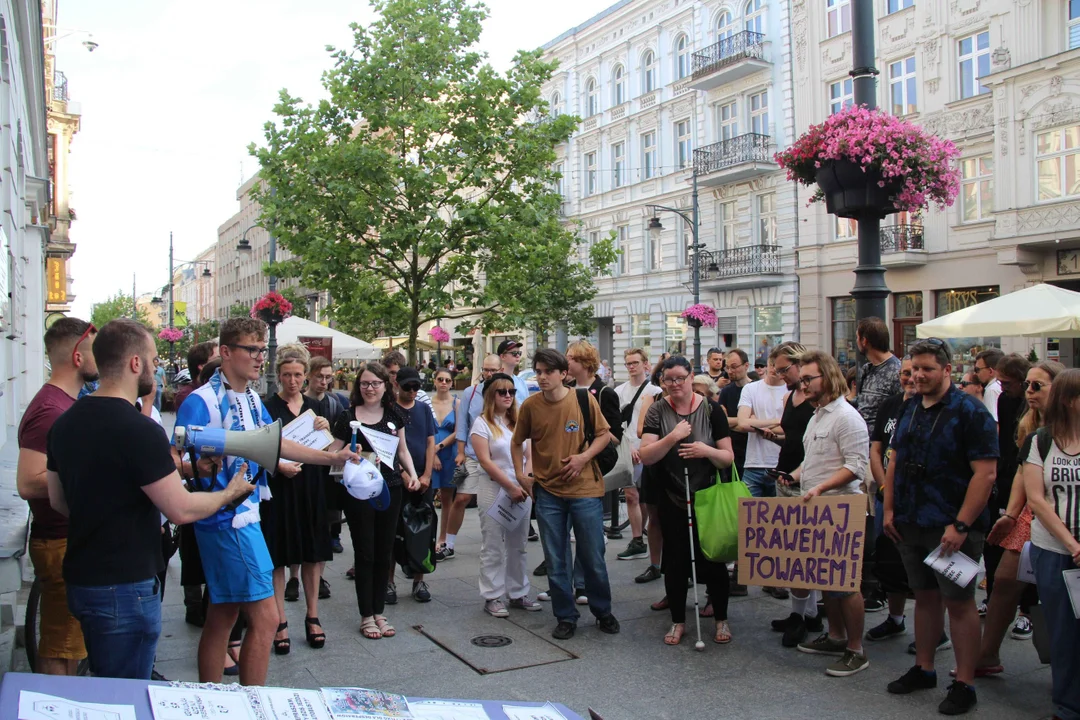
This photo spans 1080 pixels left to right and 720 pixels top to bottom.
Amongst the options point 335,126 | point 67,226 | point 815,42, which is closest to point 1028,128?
point 815,42

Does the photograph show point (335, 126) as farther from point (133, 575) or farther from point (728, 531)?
point (133, 575)

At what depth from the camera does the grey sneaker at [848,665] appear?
512 centimetres

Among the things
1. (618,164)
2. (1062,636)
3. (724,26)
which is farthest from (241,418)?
(618,164)

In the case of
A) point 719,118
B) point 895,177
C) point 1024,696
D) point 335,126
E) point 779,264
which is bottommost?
point 1024,696

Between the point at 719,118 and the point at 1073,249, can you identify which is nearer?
the point at 1073,249

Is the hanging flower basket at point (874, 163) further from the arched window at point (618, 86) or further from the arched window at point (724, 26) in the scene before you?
the arched window at point (618, 86)

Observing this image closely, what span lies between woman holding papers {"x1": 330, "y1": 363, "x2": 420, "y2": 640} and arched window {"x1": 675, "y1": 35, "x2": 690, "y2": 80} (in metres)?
30.4

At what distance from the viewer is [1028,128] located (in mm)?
→ 21688

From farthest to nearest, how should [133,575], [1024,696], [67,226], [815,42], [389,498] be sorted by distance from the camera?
[67,226] < [815,42] < [389,498] < [1024,696] < [133,575]

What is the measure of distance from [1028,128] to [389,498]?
70.8 feet

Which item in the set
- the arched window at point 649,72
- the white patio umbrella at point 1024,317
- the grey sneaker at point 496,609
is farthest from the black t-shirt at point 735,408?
the arched window at point 649,72

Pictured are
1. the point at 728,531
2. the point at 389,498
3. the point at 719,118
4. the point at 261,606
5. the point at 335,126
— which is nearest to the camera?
the point at 261,606

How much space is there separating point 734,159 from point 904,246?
7682 mm

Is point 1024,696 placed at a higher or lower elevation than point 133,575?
lower
